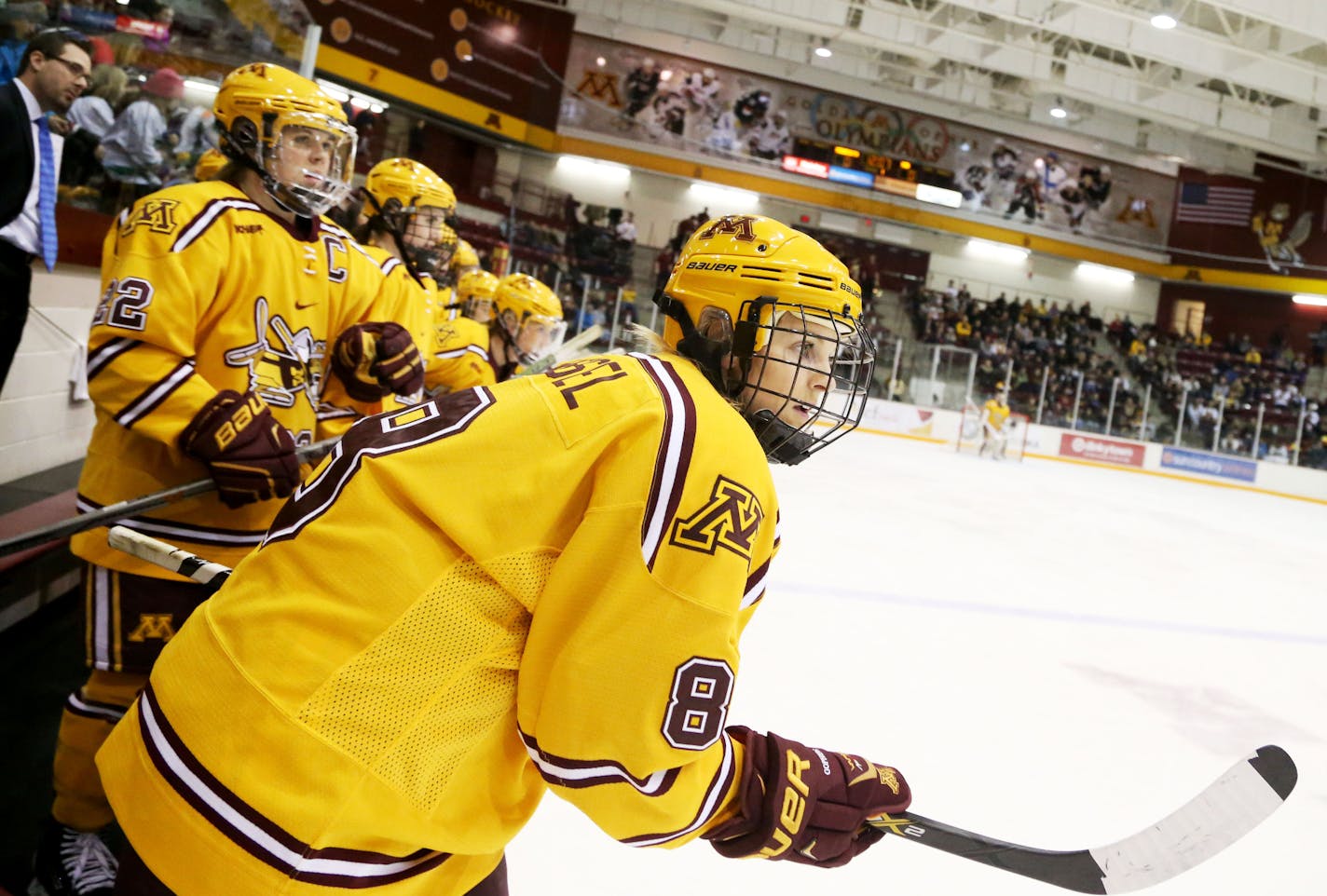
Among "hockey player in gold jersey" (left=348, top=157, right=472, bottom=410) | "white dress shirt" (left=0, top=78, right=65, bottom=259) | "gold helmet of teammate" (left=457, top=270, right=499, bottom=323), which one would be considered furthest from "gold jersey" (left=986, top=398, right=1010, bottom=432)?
"white dress shirt" (left=0, top=78, right=65, bottom=259)

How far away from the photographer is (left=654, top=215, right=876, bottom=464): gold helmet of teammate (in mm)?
1152

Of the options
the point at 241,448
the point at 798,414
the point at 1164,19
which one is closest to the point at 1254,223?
the point at 1164,19

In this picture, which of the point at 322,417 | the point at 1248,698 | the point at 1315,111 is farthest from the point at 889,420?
the point at 322,417

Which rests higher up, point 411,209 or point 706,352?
point 411,209

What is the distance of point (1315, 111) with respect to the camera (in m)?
18.6

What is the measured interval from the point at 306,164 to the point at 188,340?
1.50 feet

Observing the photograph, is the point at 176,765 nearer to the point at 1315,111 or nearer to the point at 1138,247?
the point at 1315,111

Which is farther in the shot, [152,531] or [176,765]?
[152,531]

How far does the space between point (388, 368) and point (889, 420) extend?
558 inches

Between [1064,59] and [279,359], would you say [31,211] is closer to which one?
[279,359]

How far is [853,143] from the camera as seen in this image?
21875mm

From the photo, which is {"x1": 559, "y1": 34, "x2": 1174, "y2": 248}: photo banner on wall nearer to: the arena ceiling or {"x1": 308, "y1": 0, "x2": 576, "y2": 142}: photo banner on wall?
the arena ceiling

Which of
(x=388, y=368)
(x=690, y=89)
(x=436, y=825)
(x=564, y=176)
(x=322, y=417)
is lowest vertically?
(x=436, y=825)

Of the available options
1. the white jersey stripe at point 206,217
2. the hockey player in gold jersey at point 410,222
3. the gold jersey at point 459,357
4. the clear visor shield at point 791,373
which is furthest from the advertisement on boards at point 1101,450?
the clear visor shield at point 791,373
